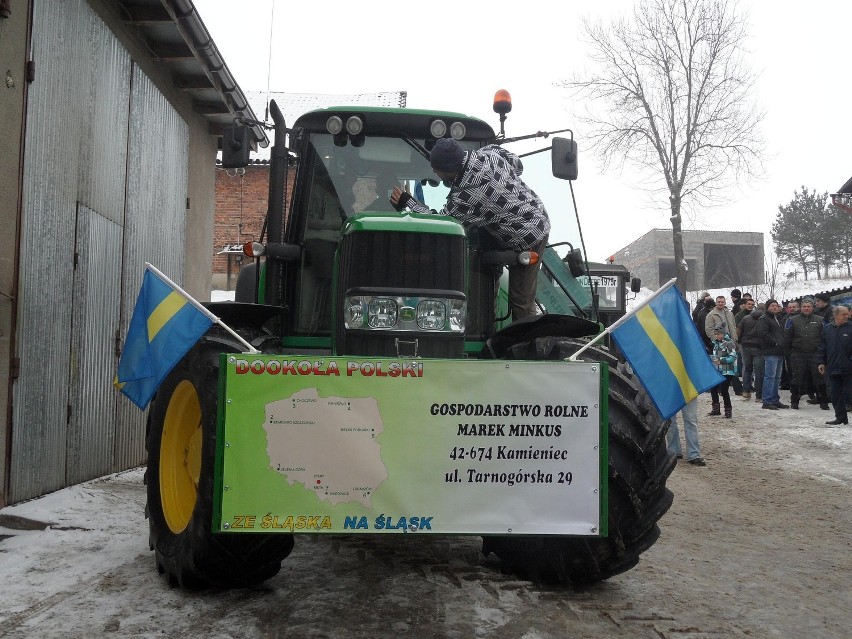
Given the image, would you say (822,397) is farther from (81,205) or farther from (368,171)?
(81,205)

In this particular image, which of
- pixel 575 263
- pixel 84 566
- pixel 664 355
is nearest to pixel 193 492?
pixel 84 566

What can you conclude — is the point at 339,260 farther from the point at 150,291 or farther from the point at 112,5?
the point at 112,5

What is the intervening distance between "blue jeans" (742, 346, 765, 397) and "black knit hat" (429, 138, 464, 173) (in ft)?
38.1

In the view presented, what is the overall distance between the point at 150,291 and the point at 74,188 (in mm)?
3217

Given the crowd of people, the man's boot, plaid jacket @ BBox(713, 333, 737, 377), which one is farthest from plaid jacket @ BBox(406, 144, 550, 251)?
the man's boot

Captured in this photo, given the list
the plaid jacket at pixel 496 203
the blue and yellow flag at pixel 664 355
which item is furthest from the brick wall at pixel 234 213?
the blue and yellow flag at pixel 664 355

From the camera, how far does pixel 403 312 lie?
172 inches

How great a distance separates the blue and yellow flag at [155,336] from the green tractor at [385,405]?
13cm

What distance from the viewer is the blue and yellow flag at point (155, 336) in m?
4.14

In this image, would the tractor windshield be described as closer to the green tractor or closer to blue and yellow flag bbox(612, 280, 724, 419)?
the green tractor

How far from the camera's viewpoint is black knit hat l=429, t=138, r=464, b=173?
4.86 metres

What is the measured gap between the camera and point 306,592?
4.29 m

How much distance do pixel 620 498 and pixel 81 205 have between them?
17.4ft

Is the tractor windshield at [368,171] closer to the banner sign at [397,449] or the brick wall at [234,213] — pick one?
the banner sign at [397,449]
